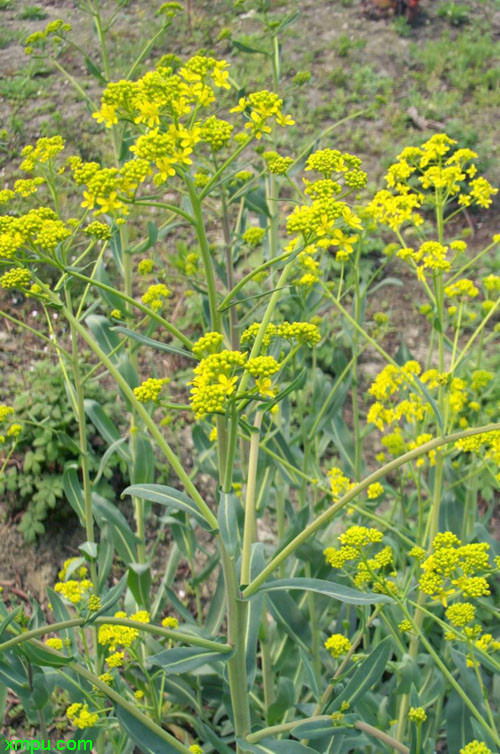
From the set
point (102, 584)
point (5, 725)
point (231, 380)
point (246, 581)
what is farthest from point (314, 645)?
point (231, 380)

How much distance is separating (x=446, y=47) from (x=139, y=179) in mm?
6884

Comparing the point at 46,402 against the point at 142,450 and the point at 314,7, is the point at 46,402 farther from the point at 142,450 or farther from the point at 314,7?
the point at 314,7

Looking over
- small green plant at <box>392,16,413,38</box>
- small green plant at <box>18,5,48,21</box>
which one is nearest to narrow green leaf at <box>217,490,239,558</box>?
small green plant at <box>392,16,413,38</box>

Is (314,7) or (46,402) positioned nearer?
(46,402)

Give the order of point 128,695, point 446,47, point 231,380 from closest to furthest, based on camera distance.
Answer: point 231,380 < point 128,695 < point 446,47

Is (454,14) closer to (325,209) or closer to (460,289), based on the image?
(460,289)

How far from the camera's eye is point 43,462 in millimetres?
3598

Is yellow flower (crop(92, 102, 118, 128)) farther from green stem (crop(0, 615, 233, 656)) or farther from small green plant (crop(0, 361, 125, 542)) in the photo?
small green plant (crop(0, 361, 125, 542))

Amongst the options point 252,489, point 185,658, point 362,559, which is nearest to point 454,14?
point 362,559

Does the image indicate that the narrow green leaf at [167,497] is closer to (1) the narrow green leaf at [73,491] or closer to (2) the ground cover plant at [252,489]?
(2) the ground cover plant at [252,489]

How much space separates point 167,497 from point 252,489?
217 millimetres

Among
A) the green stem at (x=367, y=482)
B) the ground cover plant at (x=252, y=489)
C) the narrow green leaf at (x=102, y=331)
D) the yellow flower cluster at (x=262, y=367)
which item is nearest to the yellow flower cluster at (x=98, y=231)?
the ground cover plant at (x=252, y=489)

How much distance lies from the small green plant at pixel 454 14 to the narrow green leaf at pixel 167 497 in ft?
25.4

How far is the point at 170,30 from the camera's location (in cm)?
760
